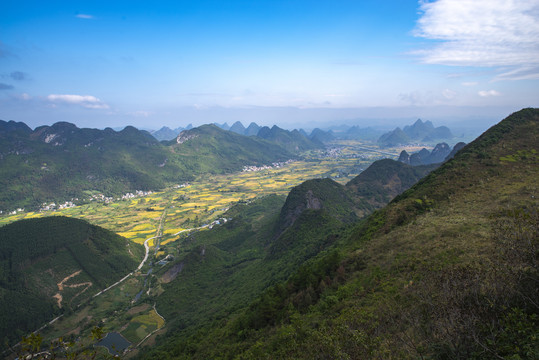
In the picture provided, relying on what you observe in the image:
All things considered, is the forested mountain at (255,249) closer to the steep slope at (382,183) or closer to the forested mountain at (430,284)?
the steep slope at (382,183)

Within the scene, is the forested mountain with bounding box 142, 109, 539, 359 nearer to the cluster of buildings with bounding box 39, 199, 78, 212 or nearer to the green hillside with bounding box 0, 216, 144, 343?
the green hillside with bounding box 0, 216, 144, 343

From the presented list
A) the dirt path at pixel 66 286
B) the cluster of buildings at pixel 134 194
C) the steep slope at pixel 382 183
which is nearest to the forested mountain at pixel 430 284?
the dirt path at pixel 66 286

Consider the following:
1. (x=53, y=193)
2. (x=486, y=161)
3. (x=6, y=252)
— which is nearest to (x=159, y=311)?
(x=6, y=252)

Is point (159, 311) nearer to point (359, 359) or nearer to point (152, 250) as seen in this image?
point (152, 250)

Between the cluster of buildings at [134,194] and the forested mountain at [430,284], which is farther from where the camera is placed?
the cluster of buildings at [134,194]

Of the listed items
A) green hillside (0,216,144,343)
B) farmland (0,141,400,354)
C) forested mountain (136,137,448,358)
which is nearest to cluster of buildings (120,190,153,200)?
farmland (0,141,400,354)

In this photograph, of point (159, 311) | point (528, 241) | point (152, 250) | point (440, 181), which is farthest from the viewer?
point (152, 250)

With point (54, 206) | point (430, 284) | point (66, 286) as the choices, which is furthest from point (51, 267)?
point (54, 206)
